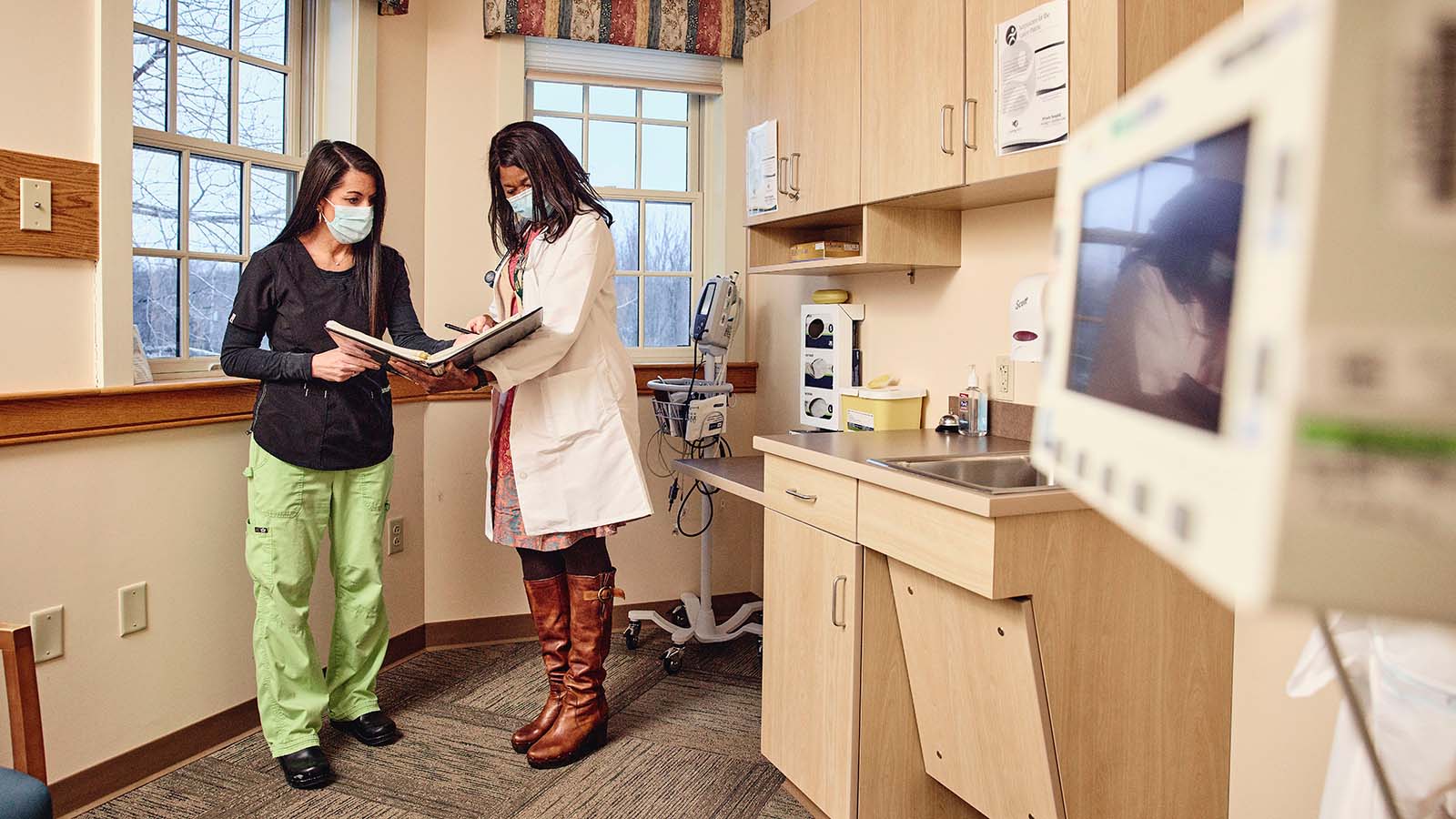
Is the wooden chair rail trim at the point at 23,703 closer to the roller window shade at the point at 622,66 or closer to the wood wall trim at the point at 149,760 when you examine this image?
the wood wall trim at the point at 149,760

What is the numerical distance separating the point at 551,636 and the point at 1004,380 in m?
1.37

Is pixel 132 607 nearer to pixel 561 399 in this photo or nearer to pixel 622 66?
pixel 561 399

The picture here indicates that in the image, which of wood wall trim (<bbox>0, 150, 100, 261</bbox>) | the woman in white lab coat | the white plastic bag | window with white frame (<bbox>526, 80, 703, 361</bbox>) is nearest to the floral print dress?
the woman in white lab coat

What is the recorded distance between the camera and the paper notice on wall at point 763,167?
9.84 ft

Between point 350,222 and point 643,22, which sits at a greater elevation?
point 643,22

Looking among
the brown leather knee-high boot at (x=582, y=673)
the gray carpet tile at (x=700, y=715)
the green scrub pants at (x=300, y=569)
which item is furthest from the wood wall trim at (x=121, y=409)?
the gray carpet tile at (x=700, y=715)

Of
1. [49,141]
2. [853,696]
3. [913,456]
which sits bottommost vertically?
[853,696]

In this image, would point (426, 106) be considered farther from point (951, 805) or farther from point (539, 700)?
point (951, 805)

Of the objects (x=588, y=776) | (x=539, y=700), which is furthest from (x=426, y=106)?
(x=588, y=776)

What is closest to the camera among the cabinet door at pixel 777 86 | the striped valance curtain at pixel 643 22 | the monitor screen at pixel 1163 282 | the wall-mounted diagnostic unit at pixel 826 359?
the monitor screen at pixel 1163 282

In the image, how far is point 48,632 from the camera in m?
2.16

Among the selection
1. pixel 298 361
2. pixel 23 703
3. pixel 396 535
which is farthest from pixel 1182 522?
pixel 396 535

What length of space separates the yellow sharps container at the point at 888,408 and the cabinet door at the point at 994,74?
0.72 m

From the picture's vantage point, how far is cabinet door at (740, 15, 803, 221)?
2908 mm
